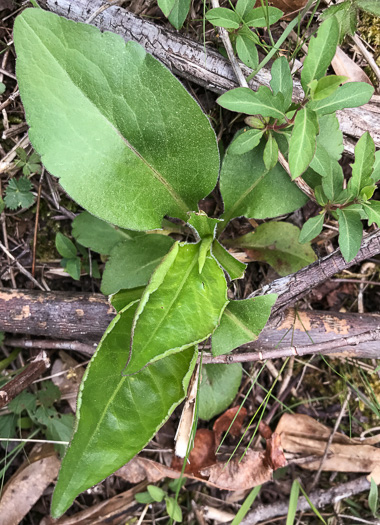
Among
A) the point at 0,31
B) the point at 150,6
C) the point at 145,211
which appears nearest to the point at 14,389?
the point at 145,211

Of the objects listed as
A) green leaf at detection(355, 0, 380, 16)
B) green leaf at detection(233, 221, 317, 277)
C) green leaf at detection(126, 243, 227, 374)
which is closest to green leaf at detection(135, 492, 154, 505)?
green leaf at detection(126, 243, 227, 374)

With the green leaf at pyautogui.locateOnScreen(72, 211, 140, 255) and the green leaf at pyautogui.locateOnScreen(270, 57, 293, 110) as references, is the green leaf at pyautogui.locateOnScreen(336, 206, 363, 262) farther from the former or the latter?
the green leaf at pyautogui.locateOnScreen(72, 211, 140, 255)

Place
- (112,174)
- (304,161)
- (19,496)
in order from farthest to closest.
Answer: (19,496)
(112,174)
(304,161)

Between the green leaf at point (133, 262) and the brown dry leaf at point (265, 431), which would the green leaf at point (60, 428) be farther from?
the brown dry leaf at point (265, 431)

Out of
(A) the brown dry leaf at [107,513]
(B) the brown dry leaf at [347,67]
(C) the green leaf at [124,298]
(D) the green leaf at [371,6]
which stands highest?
(D) the green leaf at [371,6]

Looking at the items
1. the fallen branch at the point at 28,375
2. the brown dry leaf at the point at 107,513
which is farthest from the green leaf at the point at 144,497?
the fallen branch at the point at 28,375

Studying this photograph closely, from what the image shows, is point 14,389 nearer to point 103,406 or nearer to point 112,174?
point 103,406

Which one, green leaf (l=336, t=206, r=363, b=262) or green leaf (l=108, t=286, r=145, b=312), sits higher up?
green leaf (l=336, t=206, r=363, b=262)
